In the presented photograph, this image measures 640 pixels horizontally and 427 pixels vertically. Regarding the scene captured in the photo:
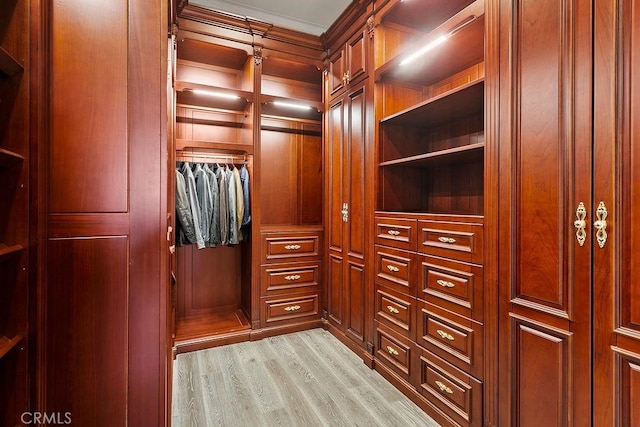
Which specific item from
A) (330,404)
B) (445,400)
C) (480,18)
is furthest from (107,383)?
(480,18)

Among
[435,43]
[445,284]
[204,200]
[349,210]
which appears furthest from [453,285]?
[204,200]

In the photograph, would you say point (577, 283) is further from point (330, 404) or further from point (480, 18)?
point (330, 404)

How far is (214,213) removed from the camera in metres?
2.99

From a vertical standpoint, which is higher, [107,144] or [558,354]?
[107,144]

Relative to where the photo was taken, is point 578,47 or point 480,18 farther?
point 480,18

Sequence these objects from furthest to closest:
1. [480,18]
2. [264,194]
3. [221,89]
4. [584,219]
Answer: [264,194], [221,89], [480,18], [584,219]

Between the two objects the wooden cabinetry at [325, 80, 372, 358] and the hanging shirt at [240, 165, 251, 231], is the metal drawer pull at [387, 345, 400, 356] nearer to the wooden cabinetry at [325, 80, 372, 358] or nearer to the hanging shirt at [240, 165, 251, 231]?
the wooden cabinetry at [325, 80, 372, 358]

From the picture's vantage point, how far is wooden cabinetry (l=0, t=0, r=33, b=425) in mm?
1127

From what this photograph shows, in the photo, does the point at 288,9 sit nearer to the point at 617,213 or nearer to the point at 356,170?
the point at 356,170

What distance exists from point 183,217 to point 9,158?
1.77 meters

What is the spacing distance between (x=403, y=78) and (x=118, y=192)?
7.05 feet

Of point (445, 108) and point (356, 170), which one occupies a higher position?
point (445, 108)

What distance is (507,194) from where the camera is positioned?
1479 millimetres

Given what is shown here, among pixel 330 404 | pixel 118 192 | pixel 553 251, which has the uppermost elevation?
pixel 118 192
